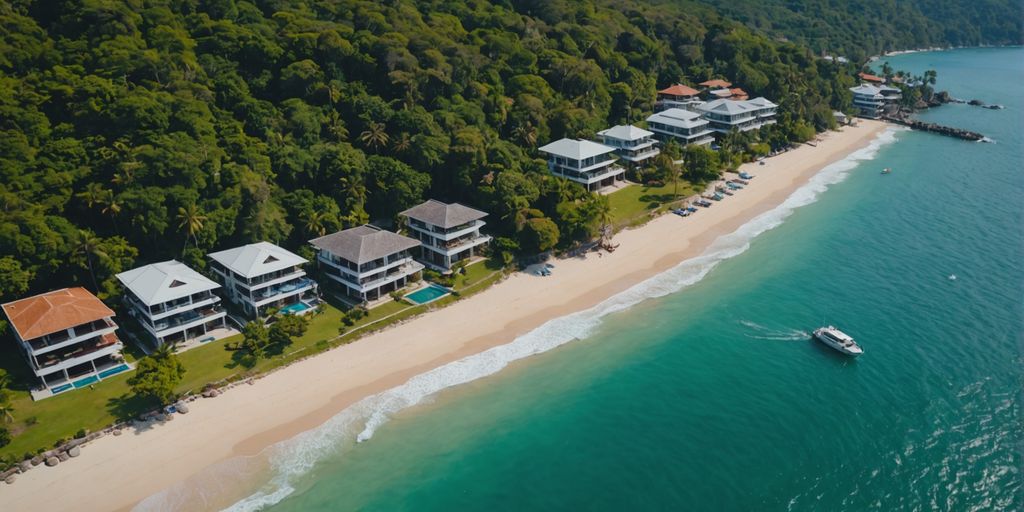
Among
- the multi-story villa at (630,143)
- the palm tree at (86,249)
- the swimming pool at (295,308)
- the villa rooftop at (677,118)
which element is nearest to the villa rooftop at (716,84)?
the villa rooftop at (677,118)

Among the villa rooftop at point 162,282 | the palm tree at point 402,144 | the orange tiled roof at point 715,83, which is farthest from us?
the orange tiled roof at point 715,83

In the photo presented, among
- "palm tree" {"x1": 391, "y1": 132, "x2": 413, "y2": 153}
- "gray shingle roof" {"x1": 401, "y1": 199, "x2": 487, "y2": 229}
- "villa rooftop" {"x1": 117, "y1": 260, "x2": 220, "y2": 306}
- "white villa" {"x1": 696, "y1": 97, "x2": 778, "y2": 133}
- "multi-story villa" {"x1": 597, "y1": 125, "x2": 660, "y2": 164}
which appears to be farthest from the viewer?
"white villa" {"x1": 696, "y1": 97, "x2": 778, "y2": 133}

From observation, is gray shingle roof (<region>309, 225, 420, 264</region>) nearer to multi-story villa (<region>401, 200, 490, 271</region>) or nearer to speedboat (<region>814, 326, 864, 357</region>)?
multi-story villa (<region>401, 200, 490, 271</region>)

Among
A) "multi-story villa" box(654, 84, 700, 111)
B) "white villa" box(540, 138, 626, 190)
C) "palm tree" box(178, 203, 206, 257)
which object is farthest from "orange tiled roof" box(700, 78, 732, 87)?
"palm tree" box(178, 203, 206, 257)

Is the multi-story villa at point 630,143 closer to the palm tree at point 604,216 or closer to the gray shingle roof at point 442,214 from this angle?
the palm tree at point 604,216

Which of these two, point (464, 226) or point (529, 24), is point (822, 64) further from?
point (464, 226)

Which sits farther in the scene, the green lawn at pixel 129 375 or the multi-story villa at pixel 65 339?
the multi-story villa at pixel 65 339

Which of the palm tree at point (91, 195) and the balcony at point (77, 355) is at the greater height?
the palm tree at point (91, 195)

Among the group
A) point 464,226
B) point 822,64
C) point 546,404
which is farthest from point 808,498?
point 822,64
